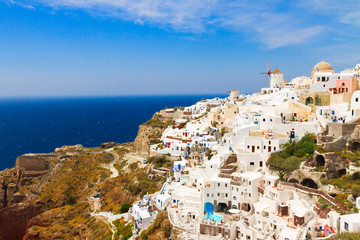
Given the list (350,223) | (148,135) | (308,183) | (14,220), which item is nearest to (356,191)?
(308,183)

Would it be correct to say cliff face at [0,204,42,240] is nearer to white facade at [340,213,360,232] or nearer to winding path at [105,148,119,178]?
winding path at [105,148,119,178]

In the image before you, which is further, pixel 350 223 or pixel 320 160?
pixel 320 160

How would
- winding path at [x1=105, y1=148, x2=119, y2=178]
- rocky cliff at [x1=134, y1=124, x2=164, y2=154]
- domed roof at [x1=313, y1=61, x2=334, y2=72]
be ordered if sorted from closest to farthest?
1. domed roof at [x1=313, y1=61, x2=334, y2=72]
2. winding path at [x1=105, y1=148, x2=119, y2=178]
3. rocky cliff at [x1=134, y1=124, x2=164, y2=154]

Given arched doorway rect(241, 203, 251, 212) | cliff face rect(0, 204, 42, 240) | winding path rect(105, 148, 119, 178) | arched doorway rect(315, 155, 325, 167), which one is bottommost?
cliff face rect(0, 204, 42, 240)

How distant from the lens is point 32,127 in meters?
149

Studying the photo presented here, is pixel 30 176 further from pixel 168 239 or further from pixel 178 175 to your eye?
pixel 168 239

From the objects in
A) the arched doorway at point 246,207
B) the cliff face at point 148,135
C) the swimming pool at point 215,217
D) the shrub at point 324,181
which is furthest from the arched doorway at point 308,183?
the cliff face at point 148,135

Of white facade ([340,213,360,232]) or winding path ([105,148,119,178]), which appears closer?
white facade ([340,213,360,232])

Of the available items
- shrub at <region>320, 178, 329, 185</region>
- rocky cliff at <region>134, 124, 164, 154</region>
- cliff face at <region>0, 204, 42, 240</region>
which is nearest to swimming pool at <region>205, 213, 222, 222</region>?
shrub at <region>320, 178, 329, 185</region>

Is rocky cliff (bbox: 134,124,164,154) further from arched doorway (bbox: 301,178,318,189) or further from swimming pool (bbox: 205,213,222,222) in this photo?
arched doorway (bbox: 301,178,318,189)

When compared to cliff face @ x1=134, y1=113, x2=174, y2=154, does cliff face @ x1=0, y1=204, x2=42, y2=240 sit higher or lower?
lower

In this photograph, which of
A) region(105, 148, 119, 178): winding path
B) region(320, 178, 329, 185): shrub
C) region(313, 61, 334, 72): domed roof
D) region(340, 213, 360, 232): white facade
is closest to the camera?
region(340, 213, 360, 232): white facade

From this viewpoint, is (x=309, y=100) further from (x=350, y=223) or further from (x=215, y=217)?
(x=350, y=223)

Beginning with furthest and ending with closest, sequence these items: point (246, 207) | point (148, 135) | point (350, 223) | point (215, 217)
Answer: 1. point (148, 135)
2. point (246, 207)
3. point (215, 217)
4. point (350, 223)
